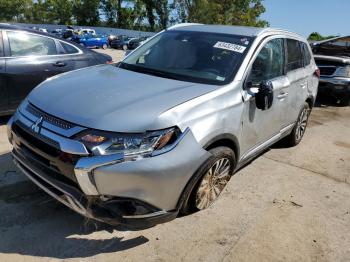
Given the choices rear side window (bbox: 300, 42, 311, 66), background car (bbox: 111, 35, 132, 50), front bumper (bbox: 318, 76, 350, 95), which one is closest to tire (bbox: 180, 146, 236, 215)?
rear side window (bbox: 300, 42, 311, 66)

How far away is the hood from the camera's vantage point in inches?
116

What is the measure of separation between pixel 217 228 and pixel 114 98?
1542 millimetres

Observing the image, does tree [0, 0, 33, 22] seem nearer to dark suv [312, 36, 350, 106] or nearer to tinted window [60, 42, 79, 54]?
dark suv [312, 36, 350, 106]

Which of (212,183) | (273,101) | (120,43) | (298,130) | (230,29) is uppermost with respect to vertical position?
(230,29)

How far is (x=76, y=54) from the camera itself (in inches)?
253

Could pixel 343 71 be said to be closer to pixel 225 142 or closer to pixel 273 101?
pixel 273 101

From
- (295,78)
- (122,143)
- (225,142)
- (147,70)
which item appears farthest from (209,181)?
(295,78)

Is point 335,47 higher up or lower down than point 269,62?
lower down

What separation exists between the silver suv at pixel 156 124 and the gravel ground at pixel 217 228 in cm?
30

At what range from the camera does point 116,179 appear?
2816 millimetres

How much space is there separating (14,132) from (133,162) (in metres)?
1.30

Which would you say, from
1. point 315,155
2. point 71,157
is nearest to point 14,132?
point 71,157

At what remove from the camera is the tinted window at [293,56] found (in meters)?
5.08

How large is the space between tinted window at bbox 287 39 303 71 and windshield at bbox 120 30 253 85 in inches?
42.7
